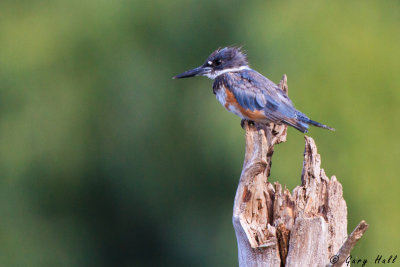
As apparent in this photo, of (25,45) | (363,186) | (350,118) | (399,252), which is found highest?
(25,45)

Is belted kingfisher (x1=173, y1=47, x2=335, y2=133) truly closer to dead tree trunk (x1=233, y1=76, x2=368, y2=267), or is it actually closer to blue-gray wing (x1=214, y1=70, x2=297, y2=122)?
blue-gray wing (x1=214, y1=70, x2=297, y2=122)

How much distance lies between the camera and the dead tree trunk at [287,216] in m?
3.76

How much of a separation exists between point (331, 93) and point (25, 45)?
16.7 ft

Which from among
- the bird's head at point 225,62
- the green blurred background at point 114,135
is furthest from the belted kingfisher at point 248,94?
the green blurred background at point 114,135

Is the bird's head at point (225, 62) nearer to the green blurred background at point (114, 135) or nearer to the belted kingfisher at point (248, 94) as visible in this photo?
the belted kingfisher at point (248, 94)

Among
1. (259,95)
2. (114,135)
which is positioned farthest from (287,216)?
(114,135)

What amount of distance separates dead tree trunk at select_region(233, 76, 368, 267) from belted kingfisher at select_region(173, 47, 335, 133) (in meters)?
0.52

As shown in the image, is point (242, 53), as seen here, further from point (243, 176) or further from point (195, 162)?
point (195, 162)

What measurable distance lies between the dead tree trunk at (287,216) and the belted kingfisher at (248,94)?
523mm

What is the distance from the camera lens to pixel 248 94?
480cm

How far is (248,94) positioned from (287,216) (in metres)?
1.10

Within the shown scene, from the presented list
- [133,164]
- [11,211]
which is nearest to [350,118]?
[133,164]

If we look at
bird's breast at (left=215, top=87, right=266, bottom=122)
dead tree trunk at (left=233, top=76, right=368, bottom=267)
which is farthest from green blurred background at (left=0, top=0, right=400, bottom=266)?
dead tree trunk at (left=233, top=76, right=368, bottom=267)

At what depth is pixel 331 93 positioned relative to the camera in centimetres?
750
